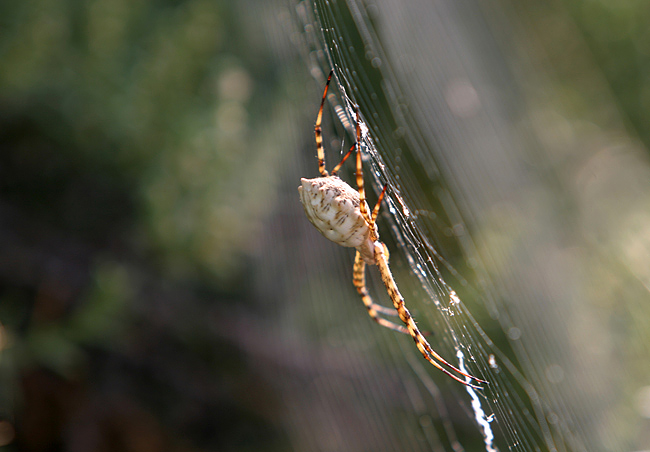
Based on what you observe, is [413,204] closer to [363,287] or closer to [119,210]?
[363,287]

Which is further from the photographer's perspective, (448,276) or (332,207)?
(448,276)

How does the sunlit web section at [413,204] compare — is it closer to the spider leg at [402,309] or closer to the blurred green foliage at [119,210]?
the spider leg at [402,309]

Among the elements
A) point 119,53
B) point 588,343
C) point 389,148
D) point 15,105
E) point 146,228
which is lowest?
point 146,228

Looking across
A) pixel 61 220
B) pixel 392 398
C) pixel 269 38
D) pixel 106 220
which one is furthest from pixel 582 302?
pixel 61 220

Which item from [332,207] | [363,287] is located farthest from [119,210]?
[332,207]

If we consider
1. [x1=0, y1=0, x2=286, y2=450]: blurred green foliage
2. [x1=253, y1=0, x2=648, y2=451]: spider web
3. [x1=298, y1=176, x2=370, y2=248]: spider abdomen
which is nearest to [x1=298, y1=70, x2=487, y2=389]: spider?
[x1=298, y1=176, x2=370, y2=248]: spider abdomen

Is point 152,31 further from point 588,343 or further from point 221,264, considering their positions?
point 588,343
